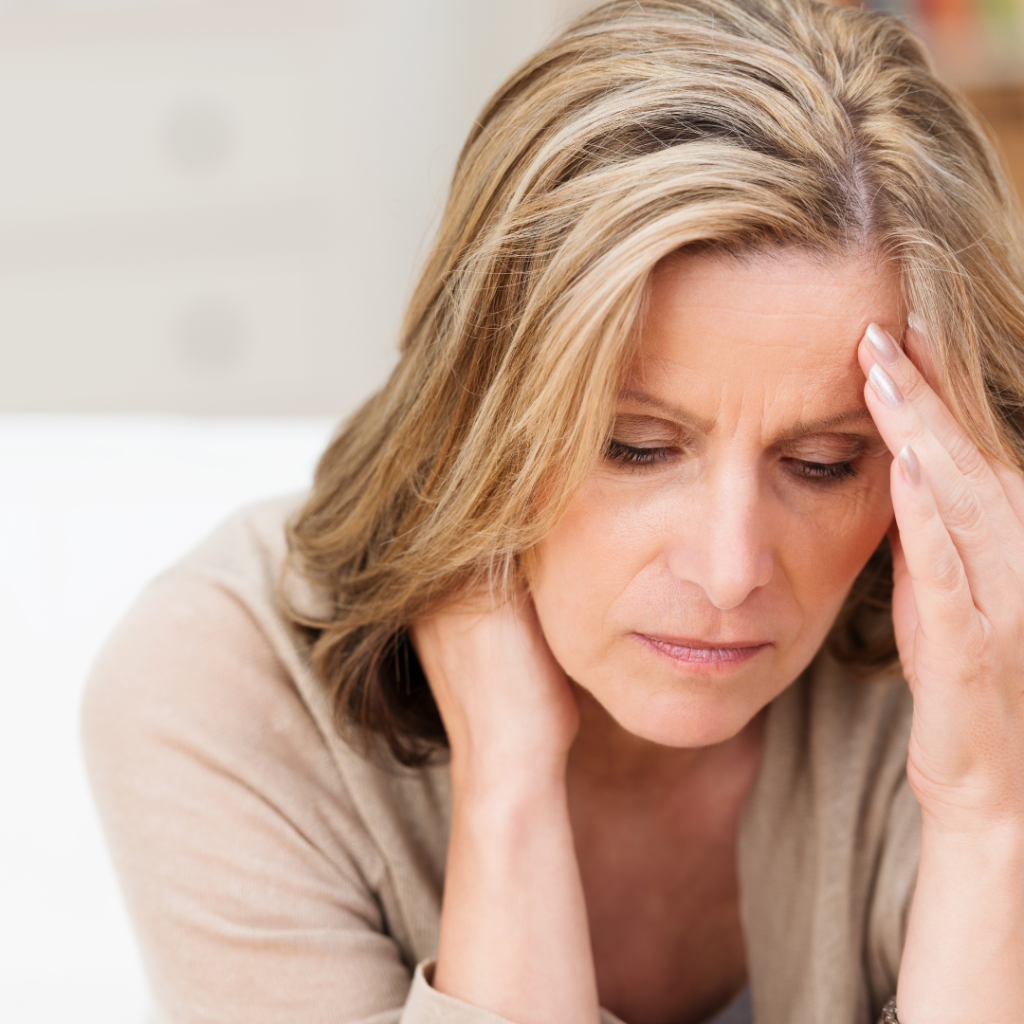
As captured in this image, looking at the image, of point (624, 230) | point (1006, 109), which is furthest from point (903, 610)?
point (1006, 109)

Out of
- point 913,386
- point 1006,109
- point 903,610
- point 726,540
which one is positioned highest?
point 1006,109

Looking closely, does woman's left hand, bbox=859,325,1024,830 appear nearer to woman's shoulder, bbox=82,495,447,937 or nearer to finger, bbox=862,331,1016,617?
finger, bbox=862,331,1016,617

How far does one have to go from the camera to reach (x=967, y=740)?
103 centimetres

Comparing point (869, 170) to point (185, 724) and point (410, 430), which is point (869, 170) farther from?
point (185, 724)

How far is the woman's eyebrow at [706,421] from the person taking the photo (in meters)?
0.91

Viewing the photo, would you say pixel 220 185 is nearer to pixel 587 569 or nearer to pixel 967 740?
pixel 587 569

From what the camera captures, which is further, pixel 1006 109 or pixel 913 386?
pixel 1006 109

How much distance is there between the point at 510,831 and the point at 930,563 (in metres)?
0.43

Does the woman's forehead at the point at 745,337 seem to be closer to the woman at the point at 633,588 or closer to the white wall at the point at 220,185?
the woman at the point at 633,588

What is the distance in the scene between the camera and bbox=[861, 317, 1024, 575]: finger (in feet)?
3.02

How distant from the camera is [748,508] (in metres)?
0.91

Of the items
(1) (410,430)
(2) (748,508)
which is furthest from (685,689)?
(1) (410,430)

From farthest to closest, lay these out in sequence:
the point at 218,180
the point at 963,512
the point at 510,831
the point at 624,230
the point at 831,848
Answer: the point at 218,180, the point at 831,848, the point at 510,831, the point at 963,512, the point at 624,230

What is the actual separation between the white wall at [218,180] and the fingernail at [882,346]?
2.83 metres
